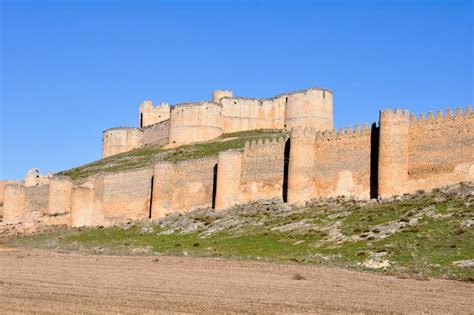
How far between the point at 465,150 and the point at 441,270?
449 inches

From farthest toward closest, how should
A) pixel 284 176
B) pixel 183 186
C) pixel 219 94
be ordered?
pixel 219 94 → pixel 183 186 → pixel 284 176

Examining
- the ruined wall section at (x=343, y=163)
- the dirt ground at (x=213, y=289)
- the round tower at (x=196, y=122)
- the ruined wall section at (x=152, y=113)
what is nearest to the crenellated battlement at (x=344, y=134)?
the ruined wall section at (x=343, y=163)

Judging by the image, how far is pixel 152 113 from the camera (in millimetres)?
81688

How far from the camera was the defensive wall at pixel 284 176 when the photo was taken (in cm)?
3356

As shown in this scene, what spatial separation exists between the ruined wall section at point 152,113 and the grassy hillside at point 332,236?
122ft

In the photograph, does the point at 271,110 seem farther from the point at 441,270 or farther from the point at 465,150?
the point at 441,270

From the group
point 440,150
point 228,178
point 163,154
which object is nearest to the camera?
point 440,150

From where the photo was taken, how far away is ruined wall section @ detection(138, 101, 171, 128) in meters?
81.3

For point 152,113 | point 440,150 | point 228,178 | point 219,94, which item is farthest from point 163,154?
point 440,150

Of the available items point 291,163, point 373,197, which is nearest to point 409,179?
point 373,197

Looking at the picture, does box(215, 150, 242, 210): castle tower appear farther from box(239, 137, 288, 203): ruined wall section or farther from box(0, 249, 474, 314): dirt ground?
box(0, 249, 474, 314): dirt ground

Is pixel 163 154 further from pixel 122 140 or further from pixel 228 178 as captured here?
pixel 228 178

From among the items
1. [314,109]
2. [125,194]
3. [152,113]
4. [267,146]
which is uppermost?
[152,113]

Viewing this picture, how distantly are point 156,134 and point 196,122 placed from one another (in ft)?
25.6
